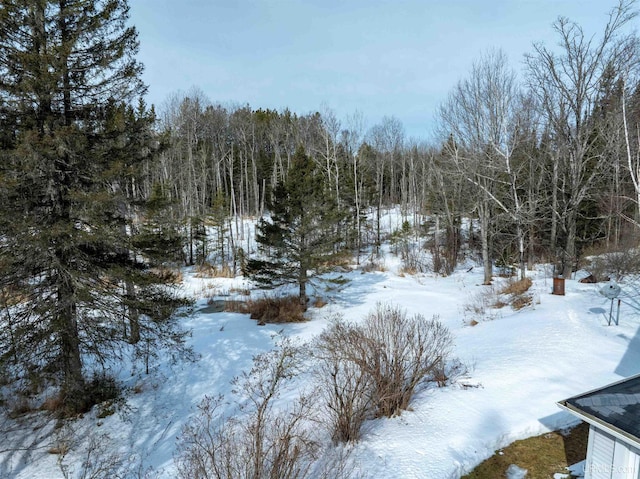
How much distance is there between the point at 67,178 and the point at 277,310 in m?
9.17

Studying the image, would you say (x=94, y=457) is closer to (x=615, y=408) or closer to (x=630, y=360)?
(x=615, y=408)

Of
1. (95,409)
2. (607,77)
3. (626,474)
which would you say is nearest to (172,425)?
(95,409)

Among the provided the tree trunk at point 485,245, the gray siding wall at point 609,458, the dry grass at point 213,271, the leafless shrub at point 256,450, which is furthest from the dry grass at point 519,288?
the dry grass at point 213,271

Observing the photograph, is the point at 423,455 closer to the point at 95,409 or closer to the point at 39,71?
the point at 95,409

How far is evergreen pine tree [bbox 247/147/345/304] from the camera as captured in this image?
14.5 metres

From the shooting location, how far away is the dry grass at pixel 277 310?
1405 centimetres

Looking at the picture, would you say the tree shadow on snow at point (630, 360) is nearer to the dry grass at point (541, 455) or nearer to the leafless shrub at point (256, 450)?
the dry grass at point (541, 455)

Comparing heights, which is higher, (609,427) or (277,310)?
(609,427)

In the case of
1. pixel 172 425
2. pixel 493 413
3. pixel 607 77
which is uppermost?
pixel 607 77

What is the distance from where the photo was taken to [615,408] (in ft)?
13.5

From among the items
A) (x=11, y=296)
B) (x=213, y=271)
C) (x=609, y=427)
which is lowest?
(x=213, y=271)

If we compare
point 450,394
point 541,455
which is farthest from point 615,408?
point 450,394

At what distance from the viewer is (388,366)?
5.96 meters

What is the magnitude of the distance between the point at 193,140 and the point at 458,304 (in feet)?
89.1
